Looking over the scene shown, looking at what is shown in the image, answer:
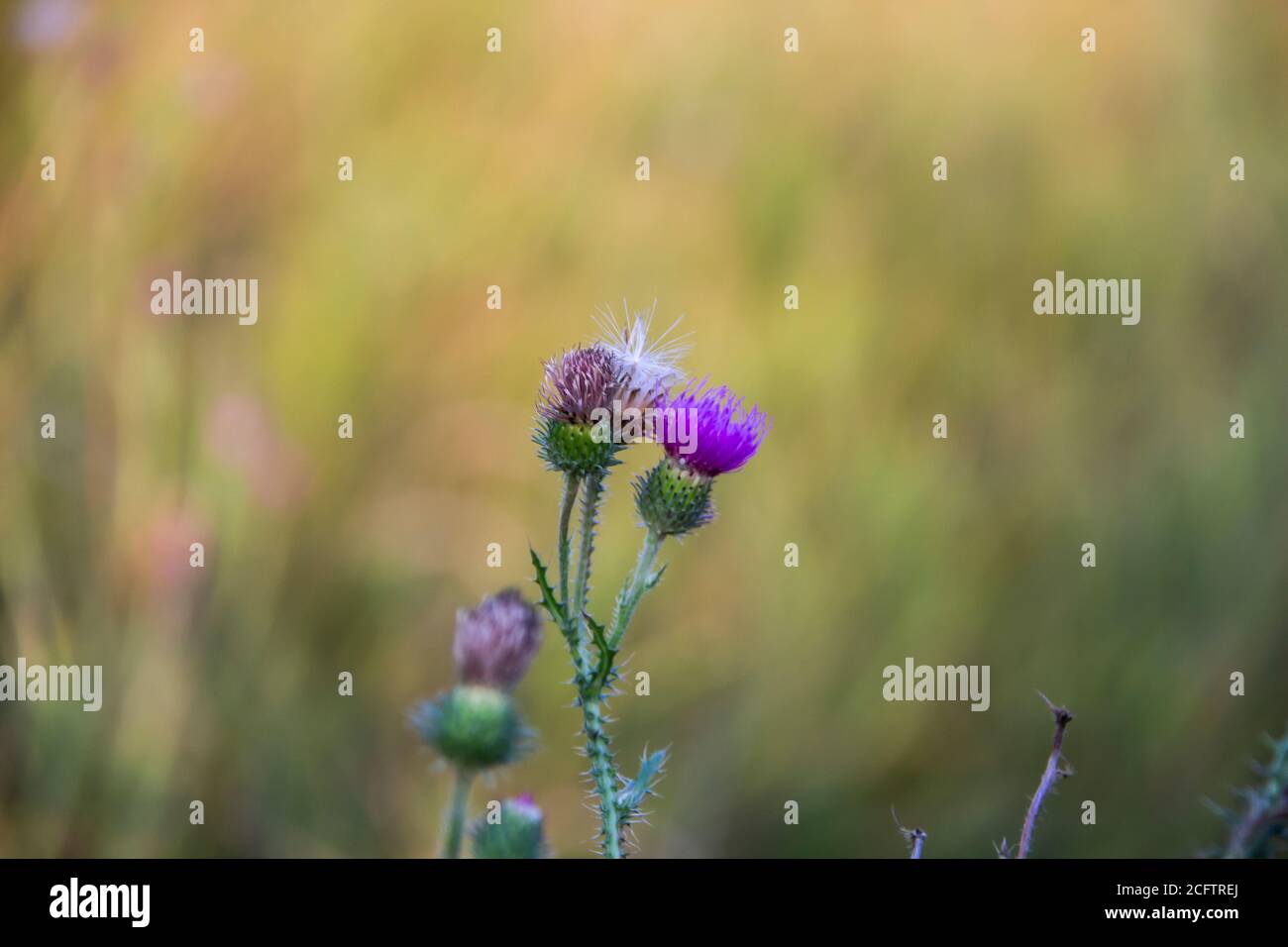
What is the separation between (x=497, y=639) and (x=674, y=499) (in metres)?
0.29

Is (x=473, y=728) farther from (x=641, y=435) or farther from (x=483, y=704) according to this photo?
(x=641, y=435)

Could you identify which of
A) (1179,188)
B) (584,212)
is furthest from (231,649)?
(1179,188)

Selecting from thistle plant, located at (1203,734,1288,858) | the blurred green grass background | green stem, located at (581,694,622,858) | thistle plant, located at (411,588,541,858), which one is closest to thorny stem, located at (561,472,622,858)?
green stem, located at (581,694,622,858)

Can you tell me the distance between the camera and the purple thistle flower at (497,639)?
5.09 feet

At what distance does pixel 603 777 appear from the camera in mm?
1163

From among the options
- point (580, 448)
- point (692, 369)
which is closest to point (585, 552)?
point (580, 448)

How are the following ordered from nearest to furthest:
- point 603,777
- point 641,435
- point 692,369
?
point 603,777 < point 641,435 < point 692,369

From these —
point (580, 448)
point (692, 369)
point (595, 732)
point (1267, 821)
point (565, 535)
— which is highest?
point (692, 369)

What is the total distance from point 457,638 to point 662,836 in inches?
77.5

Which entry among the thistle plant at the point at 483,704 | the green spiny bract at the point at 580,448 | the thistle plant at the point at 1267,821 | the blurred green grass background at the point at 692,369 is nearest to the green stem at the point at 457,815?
the thistle plant at the point at 483,704

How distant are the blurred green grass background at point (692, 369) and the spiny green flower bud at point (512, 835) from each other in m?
1.94

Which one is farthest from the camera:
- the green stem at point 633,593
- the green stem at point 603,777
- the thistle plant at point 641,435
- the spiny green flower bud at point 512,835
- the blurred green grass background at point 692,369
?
the blurred green grass background at point 692,369

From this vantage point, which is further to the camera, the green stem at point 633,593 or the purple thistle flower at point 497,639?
the purple thistle flower at point 497,639

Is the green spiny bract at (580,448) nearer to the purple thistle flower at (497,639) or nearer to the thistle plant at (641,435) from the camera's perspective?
the thistle plant at (641,435)
